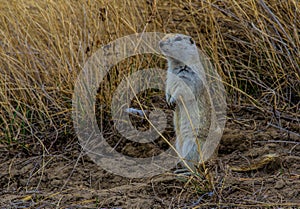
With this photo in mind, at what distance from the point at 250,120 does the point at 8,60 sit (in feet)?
6.92

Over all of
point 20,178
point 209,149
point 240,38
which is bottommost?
point 20,178

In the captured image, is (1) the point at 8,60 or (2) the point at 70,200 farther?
(1) the point at 8,60

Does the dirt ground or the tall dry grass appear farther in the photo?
the tall dry grass

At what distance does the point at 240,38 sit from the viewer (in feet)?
16.4

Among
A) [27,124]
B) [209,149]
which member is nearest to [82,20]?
[27,124]

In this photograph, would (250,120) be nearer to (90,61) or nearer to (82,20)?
(90,61)

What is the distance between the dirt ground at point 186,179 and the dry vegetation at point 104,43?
133 mm

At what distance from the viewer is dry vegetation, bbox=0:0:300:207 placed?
448 cm

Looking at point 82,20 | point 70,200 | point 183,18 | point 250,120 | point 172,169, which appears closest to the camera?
point 70,200

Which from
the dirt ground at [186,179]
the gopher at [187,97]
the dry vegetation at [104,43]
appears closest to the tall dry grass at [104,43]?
the dry vegetation at [104,43]

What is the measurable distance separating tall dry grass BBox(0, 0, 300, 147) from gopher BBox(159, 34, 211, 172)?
607 mm

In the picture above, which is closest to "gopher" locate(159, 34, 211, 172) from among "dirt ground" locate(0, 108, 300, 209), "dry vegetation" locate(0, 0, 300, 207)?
"dirt ground" locate(0, 108, 300, 209)

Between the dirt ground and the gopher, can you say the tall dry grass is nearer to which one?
the dirt ground

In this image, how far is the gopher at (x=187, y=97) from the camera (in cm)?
Answer: 379
